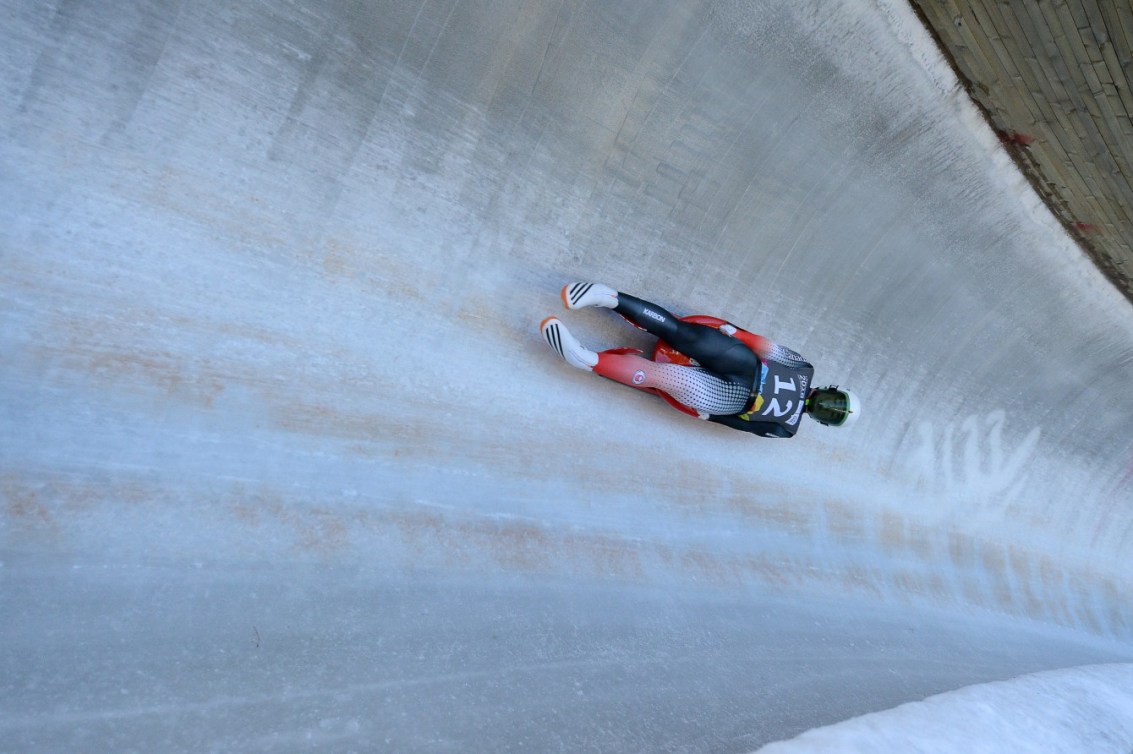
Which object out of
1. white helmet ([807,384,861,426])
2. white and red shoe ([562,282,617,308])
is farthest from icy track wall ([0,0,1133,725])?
white helmet ([807,384,861,426])

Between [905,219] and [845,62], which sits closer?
[845,62]

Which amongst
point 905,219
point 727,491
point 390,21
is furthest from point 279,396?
point 905,219

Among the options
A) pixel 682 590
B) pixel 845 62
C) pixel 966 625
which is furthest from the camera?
pixel 966 625

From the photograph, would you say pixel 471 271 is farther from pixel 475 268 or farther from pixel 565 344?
pixel 565 344

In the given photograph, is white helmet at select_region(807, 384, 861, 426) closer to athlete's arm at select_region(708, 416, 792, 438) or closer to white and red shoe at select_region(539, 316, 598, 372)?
athlete's arm at select_region(708, 416, 792, 438)

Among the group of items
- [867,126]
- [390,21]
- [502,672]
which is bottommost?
[502,672]

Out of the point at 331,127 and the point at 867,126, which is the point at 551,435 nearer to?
the point at 331,127

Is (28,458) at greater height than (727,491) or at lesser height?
lesser

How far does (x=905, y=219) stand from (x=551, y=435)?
2.64 meters

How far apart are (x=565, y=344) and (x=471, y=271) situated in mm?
541

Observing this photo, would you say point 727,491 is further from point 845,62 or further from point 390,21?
point 390,21

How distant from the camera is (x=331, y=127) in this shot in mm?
2910

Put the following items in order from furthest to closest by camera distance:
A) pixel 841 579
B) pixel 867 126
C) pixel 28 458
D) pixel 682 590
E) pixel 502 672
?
pixel 841 579 → pixel 867 126 → pixel 682 590 → pixel 502 672 → pixel 28 458

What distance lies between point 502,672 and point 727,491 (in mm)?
1999
